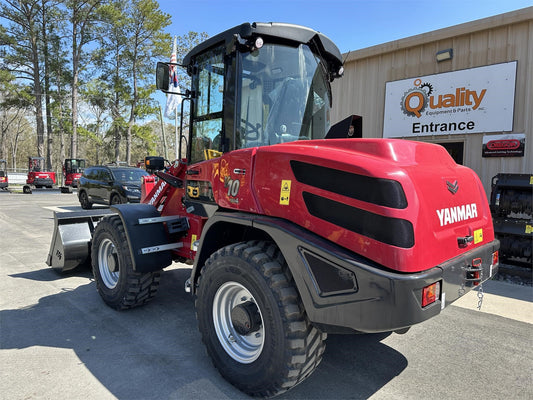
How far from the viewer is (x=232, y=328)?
2.82 meters

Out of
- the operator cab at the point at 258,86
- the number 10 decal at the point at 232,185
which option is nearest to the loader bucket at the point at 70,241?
the operator cab at the point at 258,86

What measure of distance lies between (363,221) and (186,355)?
2011 millimetres

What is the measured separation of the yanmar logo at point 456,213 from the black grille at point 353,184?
0.43 m

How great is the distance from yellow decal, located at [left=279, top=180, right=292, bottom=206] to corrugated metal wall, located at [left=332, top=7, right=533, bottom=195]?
6561 mm

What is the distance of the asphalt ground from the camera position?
2.65 meters

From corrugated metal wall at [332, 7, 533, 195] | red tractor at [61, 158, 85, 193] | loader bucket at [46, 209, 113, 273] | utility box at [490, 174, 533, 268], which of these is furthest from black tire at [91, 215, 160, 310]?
red tractor at [61, 158, 85, 193]

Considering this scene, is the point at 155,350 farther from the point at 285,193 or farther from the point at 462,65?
the point at 462,65

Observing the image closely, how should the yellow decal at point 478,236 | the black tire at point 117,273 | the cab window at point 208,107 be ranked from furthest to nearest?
the black tire at point 117,273
the cab window at point 208,107
the yellow decal at point 478,236

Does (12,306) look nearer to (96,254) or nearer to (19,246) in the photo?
(96,254)

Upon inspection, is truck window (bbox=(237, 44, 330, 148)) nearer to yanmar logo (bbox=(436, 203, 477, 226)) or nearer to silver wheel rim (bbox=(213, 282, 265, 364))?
silver wheel rim (bbox=(213, 282, 265, 364))

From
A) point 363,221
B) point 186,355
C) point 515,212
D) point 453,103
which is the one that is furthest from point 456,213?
point 453,103

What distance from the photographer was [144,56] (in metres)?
29.7

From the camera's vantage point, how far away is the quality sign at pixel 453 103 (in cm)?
717

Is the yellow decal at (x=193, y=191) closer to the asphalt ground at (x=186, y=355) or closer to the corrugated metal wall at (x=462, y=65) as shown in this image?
the asphalt ground at (x=186, y=355)
